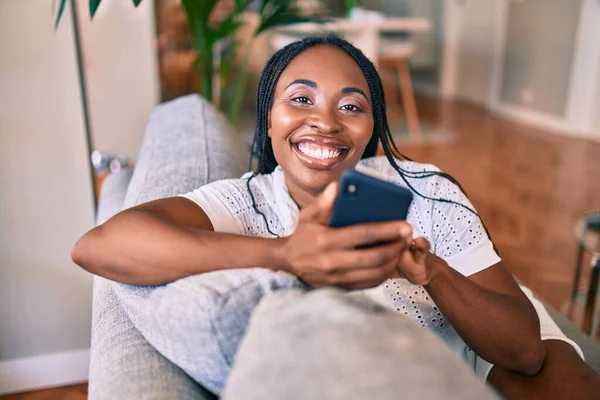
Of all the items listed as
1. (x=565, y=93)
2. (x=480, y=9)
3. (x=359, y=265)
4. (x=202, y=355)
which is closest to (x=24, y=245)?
(x=202, y=355)

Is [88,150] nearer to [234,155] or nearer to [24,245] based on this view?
[24,245]

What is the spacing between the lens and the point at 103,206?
1.42 meters

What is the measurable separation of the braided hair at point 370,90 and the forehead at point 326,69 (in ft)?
0.05

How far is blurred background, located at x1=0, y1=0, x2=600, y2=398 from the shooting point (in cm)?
158

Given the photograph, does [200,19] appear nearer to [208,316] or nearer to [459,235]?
[459,235]

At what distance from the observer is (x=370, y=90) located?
3.50ft

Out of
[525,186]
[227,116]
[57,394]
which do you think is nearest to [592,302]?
[57,394]

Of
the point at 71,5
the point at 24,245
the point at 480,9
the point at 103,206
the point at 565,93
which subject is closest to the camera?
→ the point at 103,206

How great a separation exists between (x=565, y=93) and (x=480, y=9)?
171cm

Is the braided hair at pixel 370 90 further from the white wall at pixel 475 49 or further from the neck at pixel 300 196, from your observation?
the white wall at pixel 475 49

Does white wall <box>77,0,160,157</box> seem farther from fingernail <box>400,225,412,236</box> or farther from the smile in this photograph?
fingernail <box>400,225,412,236</box>

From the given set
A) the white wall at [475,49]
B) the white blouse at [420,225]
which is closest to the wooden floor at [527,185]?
the white wall at [475,49]

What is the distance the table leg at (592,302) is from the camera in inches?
70.1

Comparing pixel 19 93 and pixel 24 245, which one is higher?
pixel 19 93
